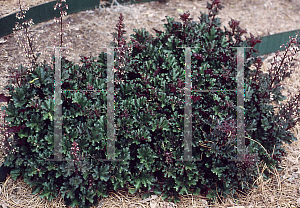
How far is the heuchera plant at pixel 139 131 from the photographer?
2.59 meters

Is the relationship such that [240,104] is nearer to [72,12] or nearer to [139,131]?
[139,131]

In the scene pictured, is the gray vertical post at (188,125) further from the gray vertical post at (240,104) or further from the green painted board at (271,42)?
the green painted board at (271,42)

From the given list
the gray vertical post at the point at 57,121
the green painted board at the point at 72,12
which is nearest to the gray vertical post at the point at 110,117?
the gray vertical post at the point at 57,121

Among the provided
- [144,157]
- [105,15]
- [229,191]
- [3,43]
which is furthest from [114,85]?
[105,15]

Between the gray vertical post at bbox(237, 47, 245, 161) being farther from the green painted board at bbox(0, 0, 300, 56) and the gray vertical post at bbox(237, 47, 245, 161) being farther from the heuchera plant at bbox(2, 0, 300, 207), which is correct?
the green painted board at bbox(0, 0, 300, 56)

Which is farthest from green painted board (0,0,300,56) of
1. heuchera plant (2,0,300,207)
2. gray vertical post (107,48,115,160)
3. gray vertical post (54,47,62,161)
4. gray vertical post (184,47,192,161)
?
gray vertical post (184,47,192,161)

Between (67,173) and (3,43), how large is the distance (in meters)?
2.53

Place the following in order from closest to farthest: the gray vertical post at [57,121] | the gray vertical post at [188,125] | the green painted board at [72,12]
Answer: the gray vertical post at [57,121]
the gray vertical post at [188,125]
the green painted board at [72,12]

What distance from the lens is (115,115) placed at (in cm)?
273

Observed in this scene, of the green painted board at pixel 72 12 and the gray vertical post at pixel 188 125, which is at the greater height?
the green painted board at pixel 72 12

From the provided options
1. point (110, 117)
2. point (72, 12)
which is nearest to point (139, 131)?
point (110, 117)

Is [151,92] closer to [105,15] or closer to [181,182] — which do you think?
[181,182]

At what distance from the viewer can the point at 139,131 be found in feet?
8.70

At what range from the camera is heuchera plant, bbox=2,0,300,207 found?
8.49ft
